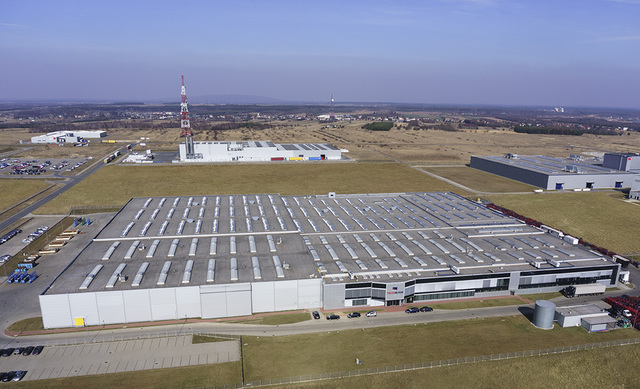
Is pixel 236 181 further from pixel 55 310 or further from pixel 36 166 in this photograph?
pixel 55 310

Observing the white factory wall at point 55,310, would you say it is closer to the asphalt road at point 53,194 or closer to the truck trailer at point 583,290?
the asphalt road at point 53,194

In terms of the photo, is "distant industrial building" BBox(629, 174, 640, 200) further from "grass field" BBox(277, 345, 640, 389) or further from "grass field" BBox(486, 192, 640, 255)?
"grass field" BBox(277, 345, 640, 389)

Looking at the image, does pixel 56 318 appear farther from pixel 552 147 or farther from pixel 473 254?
pixel 552 147

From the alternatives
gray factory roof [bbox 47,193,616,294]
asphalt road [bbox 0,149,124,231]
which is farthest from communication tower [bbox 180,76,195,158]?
gray factory roof [bbox 47,193,616,294]

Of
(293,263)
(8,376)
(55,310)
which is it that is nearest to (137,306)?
(55,310)

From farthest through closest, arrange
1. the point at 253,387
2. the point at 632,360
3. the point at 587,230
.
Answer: the point at 587,230
the point at 632,360
the point at 253,387

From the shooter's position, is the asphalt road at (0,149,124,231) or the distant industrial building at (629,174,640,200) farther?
the distant industrial building at (629,174,640,200)

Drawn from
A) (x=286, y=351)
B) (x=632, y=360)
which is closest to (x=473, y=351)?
(x=632, y=360)
